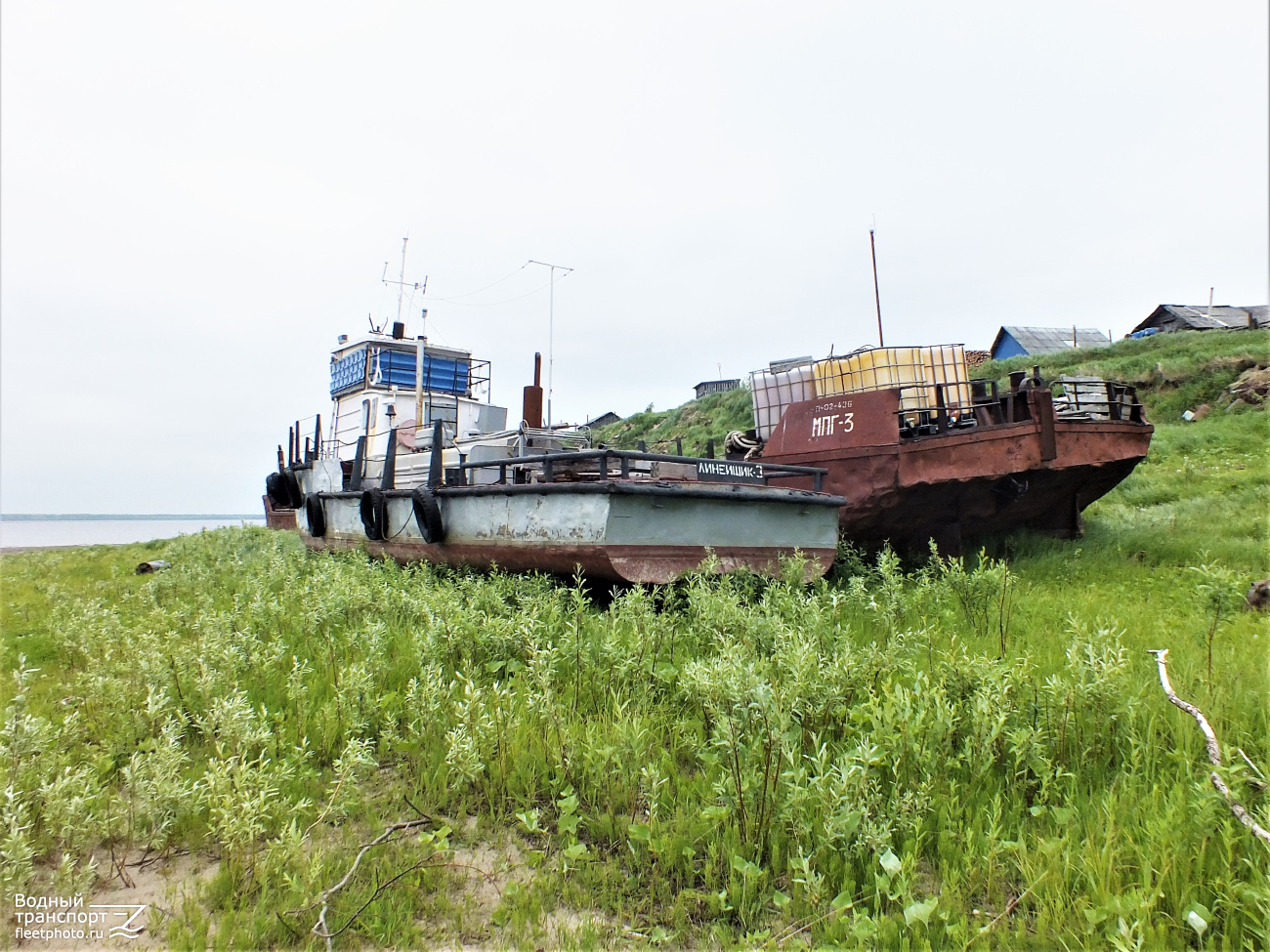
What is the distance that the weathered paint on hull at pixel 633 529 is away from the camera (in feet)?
20.8

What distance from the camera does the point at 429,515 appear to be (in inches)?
322

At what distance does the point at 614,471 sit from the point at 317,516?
6981 mm

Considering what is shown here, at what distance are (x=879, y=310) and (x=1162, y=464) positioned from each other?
722cm

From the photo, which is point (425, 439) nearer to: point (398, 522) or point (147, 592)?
point (398, 522)

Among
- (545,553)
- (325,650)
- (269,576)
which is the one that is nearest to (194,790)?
(325,650)

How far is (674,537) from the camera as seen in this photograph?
6660 millimetres

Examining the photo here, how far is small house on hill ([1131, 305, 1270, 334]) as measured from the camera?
32875 millimetres

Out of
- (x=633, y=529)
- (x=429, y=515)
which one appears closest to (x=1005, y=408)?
(x=633, y=529)

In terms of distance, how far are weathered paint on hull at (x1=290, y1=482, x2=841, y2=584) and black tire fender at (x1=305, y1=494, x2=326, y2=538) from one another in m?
4.31

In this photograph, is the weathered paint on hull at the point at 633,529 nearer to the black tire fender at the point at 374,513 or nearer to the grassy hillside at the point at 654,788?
the black tire fender at the point at 374,513

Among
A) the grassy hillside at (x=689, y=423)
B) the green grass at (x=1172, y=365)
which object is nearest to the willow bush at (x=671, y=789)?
the green grass at (x=1172, y=365)

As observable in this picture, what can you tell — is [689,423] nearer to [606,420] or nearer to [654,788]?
[606,420]

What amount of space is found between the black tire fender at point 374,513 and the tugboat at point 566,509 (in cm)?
2

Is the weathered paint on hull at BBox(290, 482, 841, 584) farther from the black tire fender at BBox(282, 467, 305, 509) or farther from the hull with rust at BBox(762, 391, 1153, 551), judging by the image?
the black tire fender at BBox(282, 467, 305, 509)
